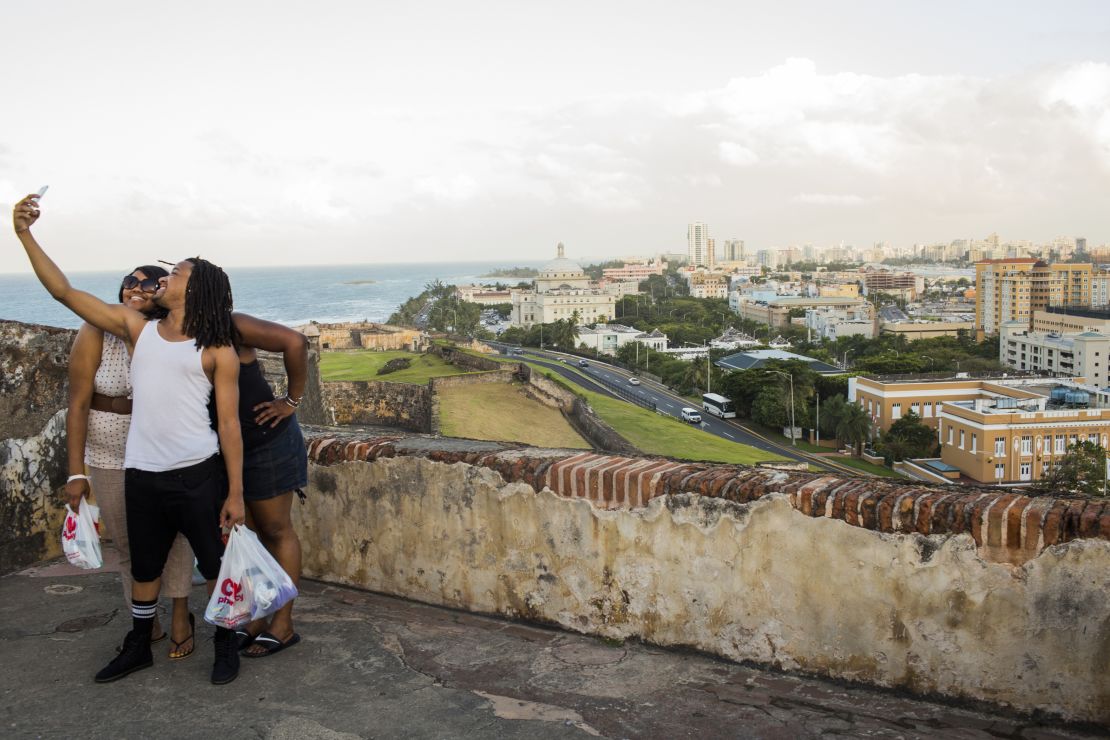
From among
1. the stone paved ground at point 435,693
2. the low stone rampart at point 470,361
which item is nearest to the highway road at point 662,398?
the low stone rampart at point 470,361

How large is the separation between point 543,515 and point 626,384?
2013 inches

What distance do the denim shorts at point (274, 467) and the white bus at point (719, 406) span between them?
47.0m

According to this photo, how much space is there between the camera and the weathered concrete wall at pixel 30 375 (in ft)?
13.6

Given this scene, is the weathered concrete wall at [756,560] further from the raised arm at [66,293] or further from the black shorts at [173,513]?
the raised arm at [66,293]

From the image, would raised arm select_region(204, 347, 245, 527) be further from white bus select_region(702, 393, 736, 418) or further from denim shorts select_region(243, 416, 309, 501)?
white bus select_region(702, 393, 736, 418)

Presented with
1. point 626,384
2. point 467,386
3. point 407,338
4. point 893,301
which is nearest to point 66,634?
point 467,386

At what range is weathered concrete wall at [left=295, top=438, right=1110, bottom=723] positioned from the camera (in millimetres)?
2689

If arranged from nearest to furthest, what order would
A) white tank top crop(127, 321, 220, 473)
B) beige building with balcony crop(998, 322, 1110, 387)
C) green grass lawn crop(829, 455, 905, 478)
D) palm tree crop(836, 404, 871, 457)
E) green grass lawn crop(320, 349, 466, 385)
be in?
1. white tank top crop(127, 321, 220, 473)
2. green grass lawn crop(320, 349, 466, 385)
3. green grass lawn crop(829, 455, 905, 478)
4. palm tree crop(836, 404, 871, 457)
5. beige building with balcony crop(998, 322, 1110, 387)

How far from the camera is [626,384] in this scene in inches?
2144

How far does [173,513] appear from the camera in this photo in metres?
2.99

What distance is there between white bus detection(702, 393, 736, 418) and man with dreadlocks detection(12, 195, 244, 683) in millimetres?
47340

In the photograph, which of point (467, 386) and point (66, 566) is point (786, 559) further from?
point (467, 386)

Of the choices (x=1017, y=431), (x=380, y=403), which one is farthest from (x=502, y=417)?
(x=1017, y=431)

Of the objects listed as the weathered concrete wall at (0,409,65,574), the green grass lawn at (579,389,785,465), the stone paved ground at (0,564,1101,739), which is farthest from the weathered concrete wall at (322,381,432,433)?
the stone paved ground at (0,564,1101,739)
